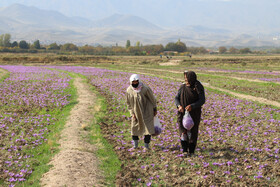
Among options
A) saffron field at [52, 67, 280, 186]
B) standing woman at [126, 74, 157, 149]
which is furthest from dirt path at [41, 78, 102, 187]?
standing woman at [126, 74, 157, 149]

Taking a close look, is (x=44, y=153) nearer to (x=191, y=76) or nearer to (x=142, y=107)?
(x=142, y=107)

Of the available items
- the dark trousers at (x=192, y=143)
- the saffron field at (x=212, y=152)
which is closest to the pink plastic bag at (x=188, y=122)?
the dark trousers at (x=192, y=143)

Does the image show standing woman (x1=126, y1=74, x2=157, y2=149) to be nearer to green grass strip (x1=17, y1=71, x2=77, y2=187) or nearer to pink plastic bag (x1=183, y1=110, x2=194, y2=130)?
pink plastic bag (x1=183, y1=110, x2=194, y2=130)

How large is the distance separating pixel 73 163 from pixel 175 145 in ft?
12.4

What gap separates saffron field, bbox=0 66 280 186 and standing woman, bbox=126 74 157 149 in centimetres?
87

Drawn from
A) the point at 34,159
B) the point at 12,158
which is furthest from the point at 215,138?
the point at 12,158

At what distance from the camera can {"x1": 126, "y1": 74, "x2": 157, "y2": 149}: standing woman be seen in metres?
9.36

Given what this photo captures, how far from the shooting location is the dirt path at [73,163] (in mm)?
7551

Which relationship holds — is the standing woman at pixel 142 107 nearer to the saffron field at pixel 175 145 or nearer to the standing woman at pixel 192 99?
the saffron field at pixel 175 145

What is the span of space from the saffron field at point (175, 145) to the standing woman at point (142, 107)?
871 mm

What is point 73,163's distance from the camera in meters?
8.69

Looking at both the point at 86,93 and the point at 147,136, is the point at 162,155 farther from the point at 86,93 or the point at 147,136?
the point at 86,93

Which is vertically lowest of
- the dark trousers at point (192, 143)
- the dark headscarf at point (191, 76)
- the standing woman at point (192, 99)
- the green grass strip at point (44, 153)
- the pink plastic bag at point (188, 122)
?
the green grass strip at point (44, 153)

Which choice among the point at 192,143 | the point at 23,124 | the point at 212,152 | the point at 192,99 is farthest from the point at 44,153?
the point at 212,152
